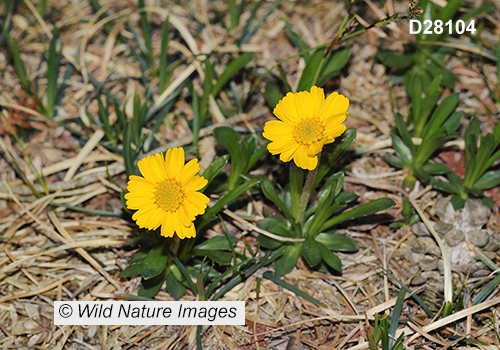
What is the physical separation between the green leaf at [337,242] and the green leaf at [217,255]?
1.76 ft

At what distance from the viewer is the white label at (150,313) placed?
2.23 metres

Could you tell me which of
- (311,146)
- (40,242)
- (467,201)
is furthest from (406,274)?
(40,242)

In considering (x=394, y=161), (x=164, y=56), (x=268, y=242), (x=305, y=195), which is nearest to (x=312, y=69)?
(x=394, y=161)

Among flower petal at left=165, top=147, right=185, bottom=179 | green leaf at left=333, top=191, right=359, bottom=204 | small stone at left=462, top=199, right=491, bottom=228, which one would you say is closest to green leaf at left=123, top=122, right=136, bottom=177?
flower petal at left=165, top=147, right=185, bottom=179

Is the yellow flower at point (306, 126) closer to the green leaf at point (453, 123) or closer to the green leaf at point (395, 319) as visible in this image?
the green leaf at point (395, 319)

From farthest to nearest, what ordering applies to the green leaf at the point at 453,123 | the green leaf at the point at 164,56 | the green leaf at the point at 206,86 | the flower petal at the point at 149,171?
the green leaf at the point at 164,56 < the green leaf at the point at 206,86 < the green leaf at the point at 453,123 < the flower petal at the point at 149,171

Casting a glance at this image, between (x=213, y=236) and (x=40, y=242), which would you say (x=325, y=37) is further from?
(x=40, y=242)

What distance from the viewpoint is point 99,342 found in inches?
87.5

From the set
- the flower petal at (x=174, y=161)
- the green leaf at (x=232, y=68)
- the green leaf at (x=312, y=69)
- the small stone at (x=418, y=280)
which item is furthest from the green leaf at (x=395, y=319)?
the green leaf at (x=232, y=68)

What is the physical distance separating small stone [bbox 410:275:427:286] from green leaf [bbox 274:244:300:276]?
0.64 metres

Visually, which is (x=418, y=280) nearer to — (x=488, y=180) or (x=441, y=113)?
(x=488, y=180)

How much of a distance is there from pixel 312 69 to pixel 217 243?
4.10 ft

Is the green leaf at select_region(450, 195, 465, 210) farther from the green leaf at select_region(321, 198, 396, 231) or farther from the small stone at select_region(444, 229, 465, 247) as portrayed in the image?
the green leaf at select_region(321, 198, 396, 231)

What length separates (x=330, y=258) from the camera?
7.48ft
